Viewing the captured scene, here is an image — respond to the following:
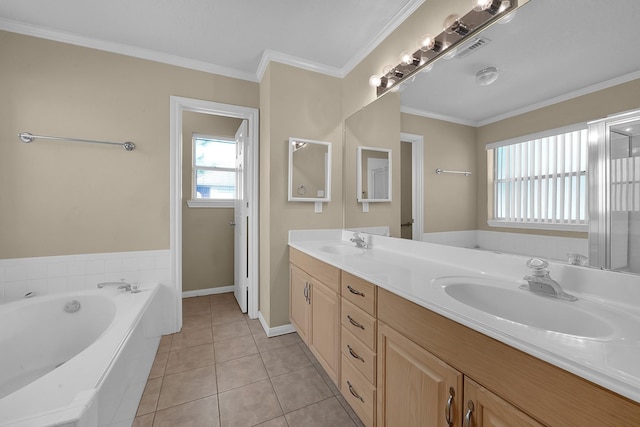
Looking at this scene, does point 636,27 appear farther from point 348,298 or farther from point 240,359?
point 240,359

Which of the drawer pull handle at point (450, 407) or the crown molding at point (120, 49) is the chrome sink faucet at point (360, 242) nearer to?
the drawer pull handle at point (450, 407)

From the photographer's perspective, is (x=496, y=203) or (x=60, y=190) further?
(x=60, y=190)

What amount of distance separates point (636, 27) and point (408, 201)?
3.54 feet

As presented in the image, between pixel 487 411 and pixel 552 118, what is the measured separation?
3.37 ft

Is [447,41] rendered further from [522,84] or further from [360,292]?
[360,292]

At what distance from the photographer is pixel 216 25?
188 centimetres

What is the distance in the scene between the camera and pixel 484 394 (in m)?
0.69

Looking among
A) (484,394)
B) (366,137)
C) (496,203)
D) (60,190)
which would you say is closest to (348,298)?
(484,394)

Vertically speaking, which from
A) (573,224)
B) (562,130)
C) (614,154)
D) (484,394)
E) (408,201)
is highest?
(562,130)

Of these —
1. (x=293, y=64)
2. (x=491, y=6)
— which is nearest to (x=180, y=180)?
(x=293, y=64)

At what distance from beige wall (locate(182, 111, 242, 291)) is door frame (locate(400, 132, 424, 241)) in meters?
2.53

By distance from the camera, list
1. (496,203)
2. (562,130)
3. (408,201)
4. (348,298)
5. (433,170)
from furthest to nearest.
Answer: (408,201) → (433,170) → (348,298) → (496,203) → (562,130)

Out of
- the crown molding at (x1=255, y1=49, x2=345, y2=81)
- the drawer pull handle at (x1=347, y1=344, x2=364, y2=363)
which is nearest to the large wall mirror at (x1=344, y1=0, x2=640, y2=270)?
the drawer pull handle at (x1=347, y1=344, x2=364, y2=363)

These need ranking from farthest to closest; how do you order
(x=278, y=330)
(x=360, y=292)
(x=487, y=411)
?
(x=278, y=330), (x=360, y=292), (x=487, y=411)
